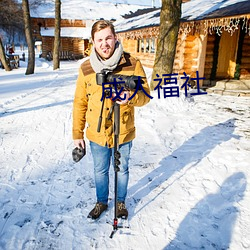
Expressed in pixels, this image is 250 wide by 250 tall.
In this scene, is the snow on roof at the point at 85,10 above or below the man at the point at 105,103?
above

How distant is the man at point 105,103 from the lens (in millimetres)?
1851

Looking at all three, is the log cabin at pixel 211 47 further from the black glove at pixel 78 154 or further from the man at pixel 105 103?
the black glove at pixel 78 154

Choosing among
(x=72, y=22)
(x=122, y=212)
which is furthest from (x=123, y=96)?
(x=72, y=22)

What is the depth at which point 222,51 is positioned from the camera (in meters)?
10.8

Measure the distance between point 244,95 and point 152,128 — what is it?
5.94 meters

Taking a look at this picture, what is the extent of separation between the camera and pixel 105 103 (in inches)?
79.2

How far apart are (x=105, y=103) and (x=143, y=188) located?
1.55 metres

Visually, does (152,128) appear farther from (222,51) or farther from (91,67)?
(222,51)

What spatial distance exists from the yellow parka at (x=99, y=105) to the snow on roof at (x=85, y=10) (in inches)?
1331

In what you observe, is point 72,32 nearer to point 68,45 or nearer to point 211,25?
point 68,45

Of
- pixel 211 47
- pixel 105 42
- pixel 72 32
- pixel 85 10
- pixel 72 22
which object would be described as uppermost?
pixel 85 10

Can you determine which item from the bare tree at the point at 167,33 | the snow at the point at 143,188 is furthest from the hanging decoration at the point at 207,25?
the snow at the point at 143,188

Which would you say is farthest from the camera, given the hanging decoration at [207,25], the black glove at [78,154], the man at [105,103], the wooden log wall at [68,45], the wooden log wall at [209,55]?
the wooden log wall at [68,45]

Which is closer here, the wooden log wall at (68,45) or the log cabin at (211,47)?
the log cabin at (211,47)
